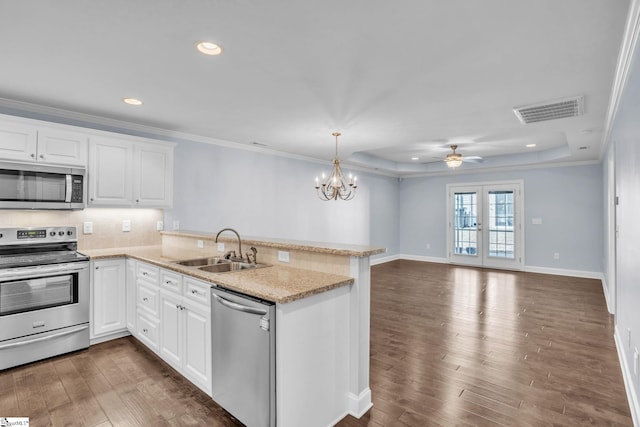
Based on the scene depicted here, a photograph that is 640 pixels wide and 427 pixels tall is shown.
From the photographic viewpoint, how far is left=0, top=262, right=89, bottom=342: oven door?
2815mm

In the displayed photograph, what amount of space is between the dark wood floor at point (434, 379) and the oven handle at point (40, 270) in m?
0.80

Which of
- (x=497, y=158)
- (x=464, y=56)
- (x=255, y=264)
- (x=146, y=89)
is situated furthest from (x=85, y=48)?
(x=497, y=158)

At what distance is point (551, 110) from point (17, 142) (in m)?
5.39

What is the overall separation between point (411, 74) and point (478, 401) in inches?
101

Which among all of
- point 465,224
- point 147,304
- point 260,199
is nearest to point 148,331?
point 147,304

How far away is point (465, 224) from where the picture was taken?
8281 millimetres

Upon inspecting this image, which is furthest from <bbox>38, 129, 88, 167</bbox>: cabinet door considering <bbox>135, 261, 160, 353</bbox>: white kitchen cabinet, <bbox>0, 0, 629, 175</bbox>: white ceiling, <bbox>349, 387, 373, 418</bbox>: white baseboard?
<bbox>349, 387, 373, 418</bbox>: white baseboard

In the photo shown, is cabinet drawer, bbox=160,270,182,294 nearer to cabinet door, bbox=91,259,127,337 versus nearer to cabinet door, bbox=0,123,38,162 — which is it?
cabinet door, bbox=91,259,127,337

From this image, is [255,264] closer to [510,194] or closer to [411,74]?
[411,74]

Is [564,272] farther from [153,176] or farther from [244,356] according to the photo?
[153,176]

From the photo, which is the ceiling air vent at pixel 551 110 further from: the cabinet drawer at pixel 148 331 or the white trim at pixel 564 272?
the white trim at pixel 564 272

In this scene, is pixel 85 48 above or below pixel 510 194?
above

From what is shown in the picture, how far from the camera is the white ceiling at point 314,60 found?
6.20 feet

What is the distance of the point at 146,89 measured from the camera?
304cm
